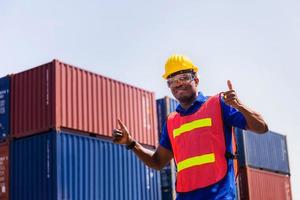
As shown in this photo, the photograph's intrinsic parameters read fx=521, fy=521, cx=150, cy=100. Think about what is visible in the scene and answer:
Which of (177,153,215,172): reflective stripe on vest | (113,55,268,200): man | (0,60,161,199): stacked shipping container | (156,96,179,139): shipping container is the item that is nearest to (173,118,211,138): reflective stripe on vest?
(113,55,268,200): man

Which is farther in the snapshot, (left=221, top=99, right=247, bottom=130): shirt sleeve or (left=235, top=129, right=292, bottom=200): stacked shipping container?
(left=235, top=129, right=292, bottom=200): stacked shipping container

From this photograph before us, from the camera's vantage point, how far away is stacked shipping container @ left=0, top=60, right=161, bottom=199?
1475 centimetres

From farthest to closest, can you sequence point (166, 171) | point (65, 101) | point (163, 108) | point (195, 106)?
point (163, 108), point (166, 171), point (65, 101), point (195, 106)

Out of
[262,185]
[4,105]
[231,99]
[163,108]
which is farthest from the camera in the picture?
[262,185]

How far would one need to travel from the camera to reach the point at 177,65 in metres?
4.14

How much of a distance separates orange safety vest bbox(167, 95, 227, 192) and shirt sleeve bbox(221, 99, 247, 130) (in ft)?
0.13

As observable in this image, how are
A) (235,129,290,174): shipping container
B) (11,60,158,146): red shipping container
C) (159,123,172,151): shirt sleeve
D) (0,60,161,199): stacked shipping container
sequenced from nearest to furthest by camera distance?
1. (159,123,172,151): shirt sleeve
2. (0,60,161,199): stacked shipping container
3. (11,60,158,146): red shipping container
4. (235,129,290,174): shipping container

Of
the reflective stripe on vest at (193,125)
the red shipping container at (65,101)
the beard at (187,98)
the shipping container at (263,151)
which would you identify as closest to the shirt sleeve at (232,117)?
the reflective stripe on vest at (193,125)

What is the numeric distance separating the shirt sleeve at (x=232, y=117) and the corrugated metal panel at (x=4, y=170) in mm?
12655

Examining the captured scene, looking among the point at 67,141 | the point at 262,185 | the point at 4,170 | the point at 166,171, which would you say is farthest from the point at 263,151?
the point at 4,170

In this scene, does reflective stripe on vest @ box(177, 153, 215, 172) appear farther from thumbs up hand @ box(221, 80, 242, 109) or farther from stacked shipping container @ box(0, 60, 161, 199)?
stacked shipping container @ box(0, 60, 161, 199)

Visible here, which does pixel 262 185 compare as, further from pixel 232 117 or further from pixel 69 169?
pixel 232 117

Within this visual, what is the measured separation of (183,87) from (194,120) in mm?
284

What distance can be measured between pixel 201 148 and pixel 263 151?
24.0 meters
